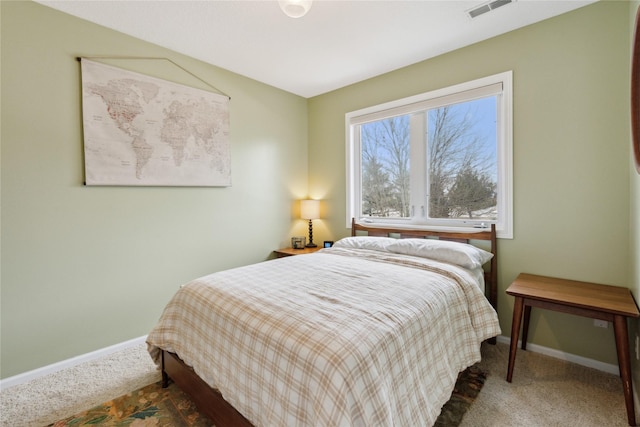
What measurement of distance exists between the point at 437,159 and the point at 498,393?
2.04m

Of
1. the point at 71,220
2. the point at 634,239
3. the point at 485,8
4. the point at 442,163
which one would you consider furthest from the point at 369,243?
the point at 71,220

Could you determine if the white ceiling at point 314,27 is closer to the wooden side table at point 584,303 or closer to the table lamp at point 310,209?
the table lamp at point 310,209

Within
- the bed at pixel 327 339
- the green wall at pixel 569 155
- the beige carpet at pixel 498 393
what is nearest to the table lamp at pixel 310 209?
the bed at pixel 327 339

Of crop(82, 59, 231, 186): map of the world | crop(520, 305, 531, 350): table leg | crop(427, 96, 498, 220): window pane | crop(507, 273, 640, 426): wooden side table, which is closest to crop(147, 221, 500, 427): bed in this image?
crop(507, 273, 640, 426): wooden side table

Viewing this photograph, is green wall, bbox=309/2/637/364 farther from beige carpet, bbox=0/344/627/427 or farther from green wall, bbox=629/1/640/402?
beige carpet, bbox=0/344/627/427

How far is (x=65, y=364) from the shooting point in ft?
7.18

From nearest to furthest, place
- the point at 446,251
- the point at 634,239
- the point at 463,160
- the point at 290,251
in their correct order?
1. the point at 634,239
2. the point at 446,251
3. the point at 463,160
4. the point at 290,251

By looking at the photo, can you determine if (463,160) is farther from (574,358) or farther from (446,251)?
(574,358)

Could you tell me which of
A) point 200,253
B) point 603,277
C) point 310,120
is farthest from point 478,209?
point 200,253

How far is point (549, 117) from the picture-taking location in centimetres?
227

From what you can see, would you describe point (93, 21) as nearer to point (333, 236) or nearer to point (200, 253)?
point (200, 253)

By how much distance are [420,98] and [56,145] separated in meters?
3.15

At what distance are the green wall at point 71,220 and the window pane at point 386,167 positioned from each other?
1595 millimetres

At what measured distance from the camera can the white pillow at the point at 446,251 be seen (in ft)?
7.28
